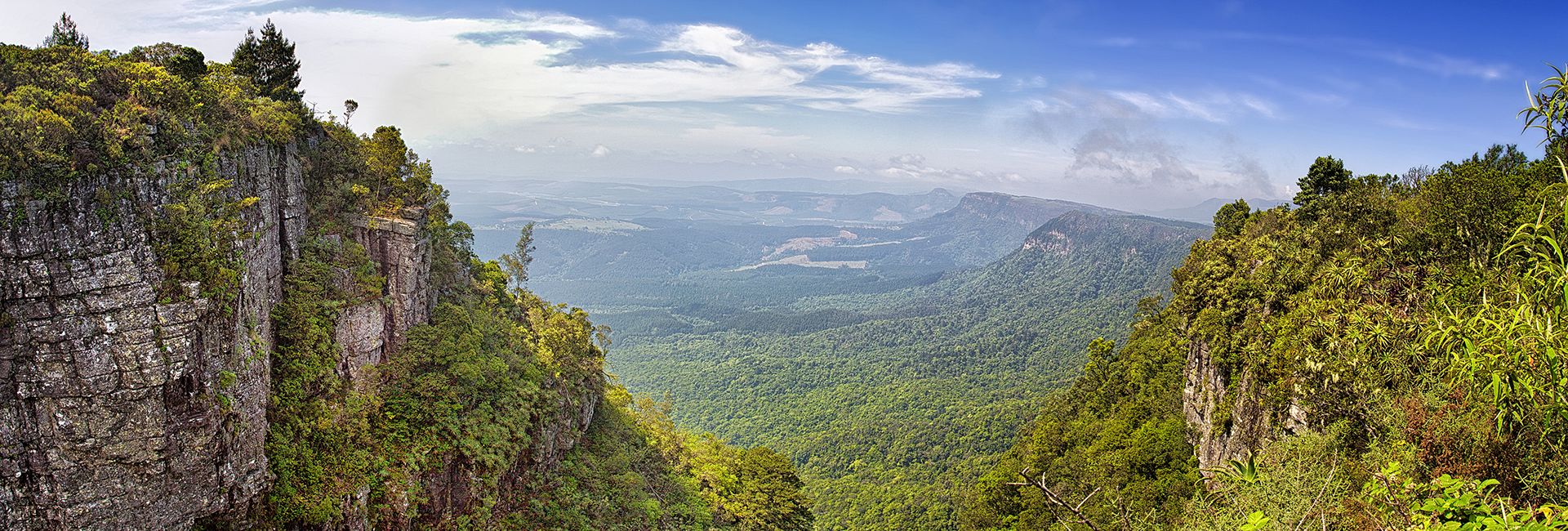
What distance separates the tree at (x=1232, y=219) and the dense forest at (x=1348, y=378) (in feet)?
0.54

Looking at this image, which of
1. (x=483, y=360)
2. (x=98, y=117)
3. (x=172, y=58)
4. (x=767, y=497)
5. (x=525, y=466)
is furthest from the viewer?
(x=767, y=497)

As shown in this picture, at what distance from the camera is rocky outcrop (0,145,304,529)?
10.5 m

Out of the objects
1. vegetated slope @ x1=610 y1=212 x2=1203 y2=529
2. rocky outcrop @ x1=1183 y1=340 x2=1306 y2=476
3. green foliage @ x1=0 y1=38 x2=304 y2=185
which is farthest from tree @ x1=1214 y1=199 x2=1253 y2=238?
green foliage @ x1=0 y1=38 x2=304 y2=185

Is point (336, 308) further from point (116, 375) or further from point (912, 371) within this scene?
point (912, 371)

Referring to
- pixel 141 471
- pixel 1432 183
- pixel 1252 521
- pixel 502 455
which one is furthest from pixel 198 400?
pixel 1432 183

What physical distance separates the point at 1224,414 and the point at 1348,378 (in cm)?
579

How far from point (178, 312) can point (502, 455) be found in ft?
29.5

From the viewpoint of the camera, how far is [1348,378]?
15305 millimetres

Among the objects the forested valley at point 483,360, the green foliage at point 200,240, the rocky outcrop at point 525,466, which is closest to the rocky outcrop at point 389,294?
the forested valley at point 483,360

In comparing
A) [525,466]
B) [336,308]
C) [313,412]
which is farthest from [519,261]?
[313,412]

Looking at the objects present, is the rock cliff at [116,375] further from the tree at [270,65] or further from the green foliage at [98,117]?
the tree at [270,65]

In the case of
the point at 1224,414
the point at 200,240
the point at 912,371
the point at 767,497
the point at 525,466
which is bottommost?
the point at 912,371

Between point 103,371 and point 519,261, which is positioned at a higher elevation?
point 103,371

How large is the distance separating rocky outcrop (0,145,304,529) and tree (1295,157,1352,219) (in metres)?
33.0
